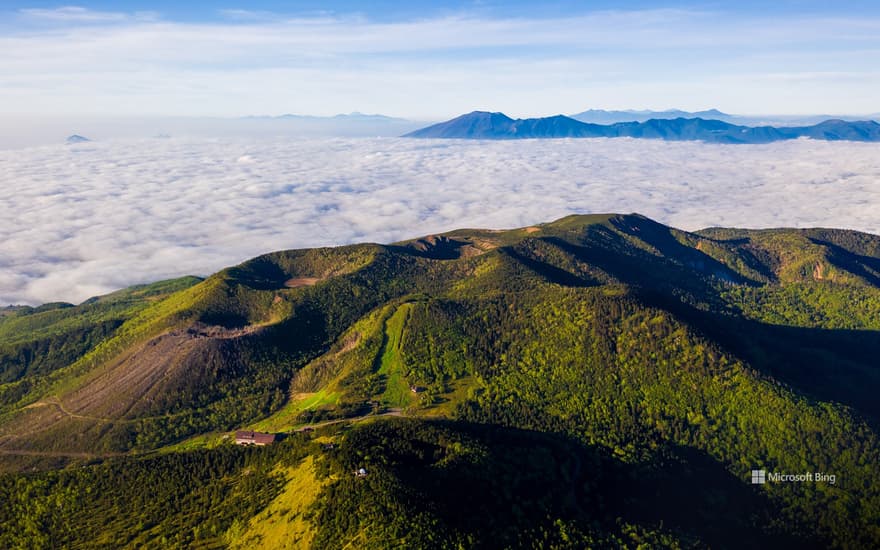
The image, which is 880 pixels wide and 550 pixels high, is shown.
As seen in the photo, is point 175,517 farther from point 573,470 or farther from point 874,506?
point 874,506

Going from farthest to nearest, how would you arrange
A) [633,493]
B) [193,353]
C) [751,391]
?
1. [193,353]
2. [751,391]
3. [633,493]

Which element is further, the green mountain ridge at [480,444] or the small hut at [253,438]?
the small hut at [253,438]

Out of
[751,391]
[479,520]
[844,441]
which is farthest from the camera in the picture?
[751,391]

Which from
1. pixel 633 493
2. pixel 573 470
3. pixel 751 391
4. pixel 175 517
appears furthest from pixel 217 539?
pixel 751 391

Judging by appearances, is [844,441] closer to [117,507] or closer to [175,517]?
[175,517]

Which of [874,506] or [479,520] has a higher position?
[479,520]

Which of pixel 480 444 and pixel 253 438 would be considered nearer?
pixel 480 444

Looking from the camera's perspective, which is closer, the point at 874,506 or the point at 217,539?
the point at 217,539

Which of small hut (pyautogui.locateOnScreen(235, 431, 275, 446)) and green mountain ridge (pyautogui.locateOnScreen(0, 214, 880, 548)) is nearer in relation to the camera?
green mountain ridge (pyautogui.locateOnScreen(0, 214, 880, 548))

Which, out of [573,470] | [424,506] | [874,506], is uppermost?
[424,506]

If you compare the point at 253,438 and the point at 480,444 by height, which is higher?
the point at 480,444
